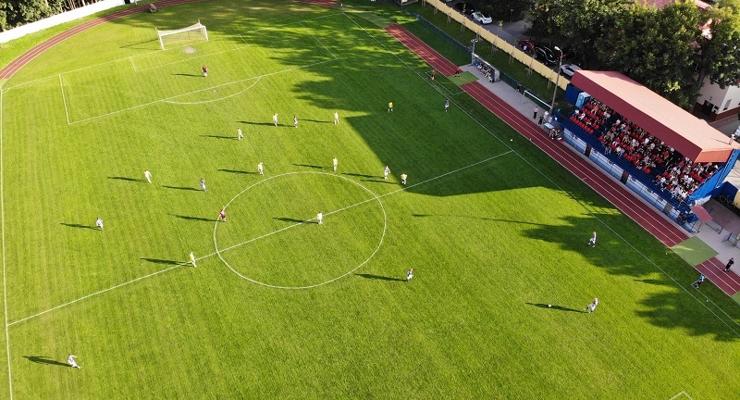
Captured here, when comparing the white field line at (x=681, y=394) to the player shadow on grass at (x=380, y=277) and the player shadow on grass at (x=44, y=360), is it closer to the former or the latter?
the player shadow on grass at (x=380, y=277)

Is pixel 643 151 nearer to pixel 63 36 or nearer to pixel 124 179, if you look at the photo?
pixel 124 179

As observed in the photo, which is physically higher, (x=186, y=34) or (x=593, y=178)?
(x=186, y=34)

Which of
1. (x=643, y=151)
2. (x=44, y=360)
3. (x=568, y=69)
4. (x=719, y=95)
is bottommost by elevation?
(x=44, y=360)

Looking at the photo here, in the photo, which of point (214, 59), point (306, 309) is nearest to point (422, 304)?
point (306, 309)

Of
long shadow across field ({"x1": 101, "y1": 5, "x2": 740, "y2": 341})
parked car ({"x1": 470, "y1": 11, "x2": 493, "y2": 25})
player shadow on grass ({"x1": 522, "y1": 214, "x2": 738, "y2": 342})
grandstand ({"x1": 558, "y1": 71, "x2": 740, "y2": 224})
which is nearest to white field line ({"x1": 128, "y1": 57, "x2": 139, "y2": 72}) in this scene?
long shadow across field ({"x1": 101, "y1": 5, "x2": 740, "y2": 341})

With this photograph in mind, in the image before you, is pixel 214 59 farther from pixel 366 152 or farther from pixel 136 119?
pixel 366 152

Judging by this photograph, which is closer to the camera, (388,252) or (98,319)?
(98,319)

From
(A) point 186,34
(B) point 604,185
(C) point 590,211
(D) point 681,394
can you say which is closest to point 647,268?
(C) point 590,211
